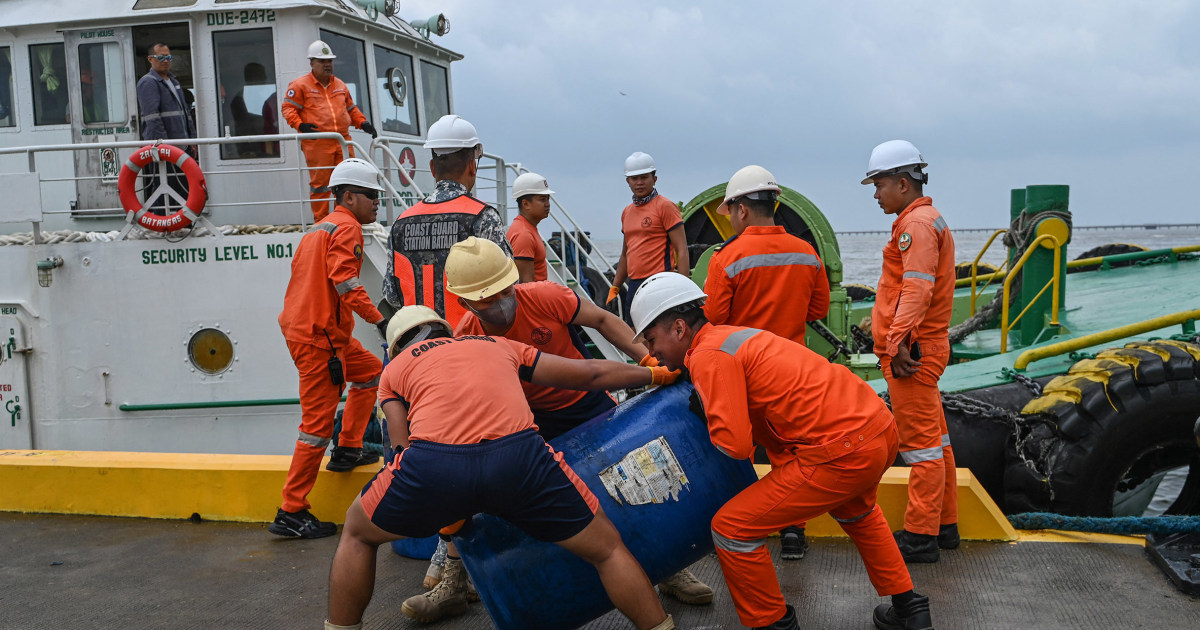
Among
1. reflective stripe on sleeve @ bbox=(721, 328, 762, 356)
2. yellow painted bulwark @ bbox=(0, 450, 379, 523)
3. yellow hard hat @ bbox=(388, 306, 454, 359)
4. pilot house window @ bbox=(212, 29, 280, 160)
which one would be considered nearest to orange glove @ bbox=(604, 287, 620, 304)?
pilot house window @ bbox=(212, 29, 280, 160)

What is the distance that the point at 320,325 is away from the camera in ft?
15.5

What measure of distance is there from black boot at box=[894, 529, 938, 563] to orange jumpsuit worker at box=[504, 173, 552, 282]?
10.2 feet

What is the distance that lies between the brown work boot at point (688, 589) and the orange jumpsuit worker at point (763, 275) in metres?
0.59

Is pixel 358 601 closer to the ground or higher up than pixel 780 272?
closer to the ground

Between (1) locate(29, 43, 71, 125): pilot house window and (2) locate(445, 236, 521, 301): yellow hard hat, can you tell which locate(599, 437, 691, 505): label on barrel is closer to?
(2) locate(445, 236, 521, 301): yellow hard hat

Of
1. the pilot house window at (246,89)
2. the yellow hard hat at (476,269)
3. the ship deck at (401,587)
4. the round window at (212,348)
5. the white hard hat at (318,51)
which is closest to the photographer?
the yellow hard hat at (476,269)

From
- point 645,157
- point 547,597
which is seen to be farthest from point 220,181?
point 547,597

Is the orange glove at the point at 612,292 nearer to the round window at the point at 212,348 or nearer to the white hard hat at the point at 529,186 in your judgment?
the white hard hat at the point at 529,186

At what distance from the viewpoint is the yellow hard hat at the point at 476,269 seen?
3.23m

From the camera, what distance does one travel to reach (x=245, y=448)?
7.32m

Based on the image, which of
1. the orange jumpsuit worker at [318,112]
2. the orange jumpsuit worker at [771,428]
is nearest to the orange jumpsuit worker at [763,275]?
the orange jumpsuit worker at [771,428]

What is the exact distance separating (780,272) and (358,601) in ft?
7.17

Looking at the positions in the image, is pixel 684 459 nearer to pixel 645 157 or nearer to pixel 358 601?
pixel 358 601

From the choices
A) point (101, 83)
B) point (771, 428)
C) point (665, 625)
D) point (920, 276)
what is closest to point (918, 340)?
point (920, 276)
